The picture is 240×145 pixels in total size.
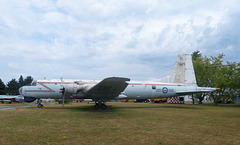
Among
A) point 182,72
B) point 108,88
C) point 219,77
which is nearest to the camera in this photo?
point 108,88

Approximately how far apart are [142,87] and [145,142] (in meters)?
12.2

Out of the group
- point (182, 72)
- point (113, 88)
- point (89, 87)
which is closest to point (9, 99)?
point (89, 87)

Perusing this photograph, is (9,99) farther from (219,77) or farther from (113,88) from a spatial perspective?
(219,77)

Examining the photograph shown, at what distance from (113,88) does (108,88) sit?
1.23 ft

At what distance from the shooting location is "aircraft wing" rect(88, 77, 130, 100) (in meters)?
10.9

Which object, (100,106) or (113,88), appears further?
(100,106)

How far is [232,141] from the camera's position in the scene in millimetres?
4895

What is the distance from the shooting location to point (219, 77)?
2678 cm

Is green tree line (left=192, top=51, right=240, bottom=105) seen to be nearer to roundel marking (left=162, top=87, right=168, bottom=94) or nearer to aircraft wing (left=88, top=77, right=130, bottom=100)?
roundel marking (left=162, top=87, right=168, bottom=94)

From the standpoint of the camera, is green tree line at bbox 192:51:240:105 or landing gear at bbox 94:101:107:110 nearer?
landing gear at bbox 94:101:107:110

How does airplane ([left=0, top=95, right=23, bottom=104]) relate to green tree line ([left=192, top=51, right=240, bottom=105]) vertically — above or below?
below

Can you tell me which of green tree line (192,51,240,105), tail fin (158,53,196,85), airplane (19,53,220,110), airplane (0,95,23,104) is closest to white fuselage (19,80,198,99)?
airplane (19,53,220,110)

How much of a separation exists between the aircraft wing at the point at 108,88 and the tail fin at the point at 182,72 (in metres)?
8.71

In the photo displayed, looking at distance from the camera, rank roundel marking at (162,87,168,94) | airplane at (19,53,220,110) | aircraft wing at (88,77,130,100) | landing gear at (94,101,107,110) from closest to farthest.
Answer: aircraft wing at (88,77,130,100)
airplane at (19,53,220,110)
landing gear at (94,101,107,110)
roundel marking at (162,87,168,94)
